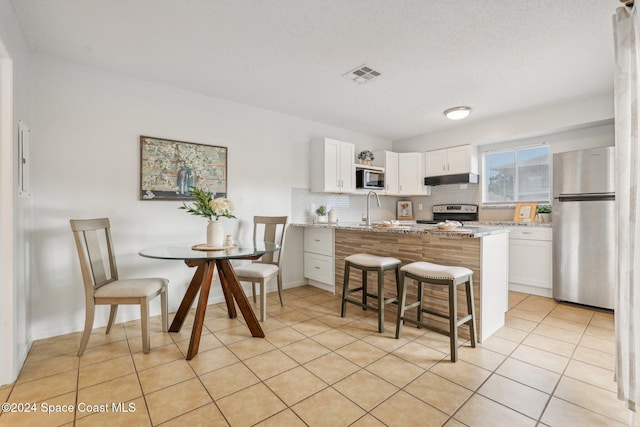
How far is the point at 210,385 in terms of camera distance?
180cm

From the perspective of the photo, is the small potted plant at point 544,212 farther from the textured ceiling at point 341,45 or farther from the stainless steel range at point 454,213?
the textured ceiling at point 341,45

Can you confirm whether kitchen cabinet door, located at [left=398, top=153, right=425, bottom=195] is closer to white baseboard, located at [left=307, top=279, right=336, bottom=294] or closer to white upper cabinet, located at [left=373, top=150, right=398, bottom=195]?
white upper cabinet, located at [left=373, top=150, right=398, bottom=195]

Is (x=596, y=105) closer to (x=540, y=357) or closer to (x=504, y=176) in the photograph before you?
(x=504, y=176)

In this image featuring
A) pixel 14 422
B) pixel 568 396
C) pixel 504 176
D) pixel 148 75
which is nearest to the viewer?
pixel 14 422

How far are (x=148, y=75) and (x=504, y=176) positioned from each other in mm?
4942

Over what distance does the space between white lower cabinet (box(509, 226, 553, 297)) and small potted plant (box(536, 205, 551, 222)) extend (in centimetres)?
25

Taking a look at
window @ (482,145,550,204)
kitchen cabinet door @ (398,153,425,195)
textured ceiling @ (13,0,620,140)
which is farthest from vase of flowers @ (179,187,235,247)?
window @ (482,145,550,204)

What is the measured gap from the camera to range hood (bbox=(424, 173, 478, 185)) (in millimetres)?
4527

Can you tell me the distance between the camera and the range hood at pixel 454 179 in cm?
453

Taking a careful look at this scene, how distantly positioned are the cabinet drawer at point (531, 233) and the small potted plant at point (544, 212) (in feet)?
0.79

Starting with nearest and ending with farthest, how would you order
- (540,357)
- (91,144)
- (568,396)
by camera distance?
(568,396) → (540,357) → (91,144)

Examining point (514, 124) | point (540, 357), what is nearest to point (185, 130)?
point (540, 357)

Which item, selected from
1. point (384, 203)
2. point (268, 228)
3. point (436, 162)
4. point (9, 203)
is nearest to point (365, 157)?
point (384, 203)

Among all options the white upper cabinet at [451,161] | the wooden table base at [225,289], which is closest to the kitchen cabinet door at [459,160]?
the white upper cabinet at [451,161]
